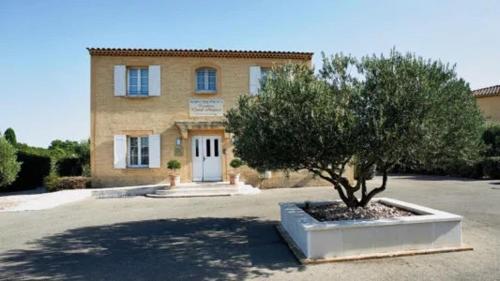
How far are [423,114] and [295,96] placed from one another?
1961mm

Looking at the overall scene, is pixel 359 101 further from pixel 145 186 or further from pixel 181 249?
pixel 145 186

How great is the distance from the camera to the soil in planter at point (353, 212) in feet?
22.4

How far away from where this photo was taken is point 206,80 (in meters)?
16.0

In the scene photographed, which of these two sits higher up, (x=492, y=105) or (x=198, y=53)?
(x=198, y=53)

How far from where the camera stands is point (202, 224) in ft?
28.3

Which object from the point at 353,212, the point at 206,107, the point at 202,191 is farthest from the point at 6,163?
the point at 353,212

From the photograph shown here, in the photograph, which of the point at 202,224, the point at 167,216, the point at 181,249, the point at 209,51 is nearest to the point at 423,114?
the point at 181,249

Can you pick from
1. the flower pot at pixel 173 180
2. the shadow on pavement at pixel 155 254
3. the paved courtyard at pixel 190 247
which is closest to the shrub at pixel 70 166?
the flower pot at pixel 173 180

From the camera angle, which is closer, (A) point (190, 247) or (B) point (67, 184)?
(A) point (190, 247)

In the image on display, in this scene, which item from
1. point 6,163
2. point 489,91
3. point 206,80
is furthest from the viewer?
point 489,91

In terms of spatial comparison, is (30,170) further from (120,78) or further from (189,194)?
(189,194)

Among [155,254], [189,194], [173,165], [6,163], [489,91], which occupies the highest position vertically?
[489,91]

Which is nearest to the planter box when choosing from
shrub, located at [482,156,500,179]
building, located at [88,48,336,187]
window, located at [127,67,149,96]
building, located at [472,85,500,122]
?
building, located at [88,48,336,187]

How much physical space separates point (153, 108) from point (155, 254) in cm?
1034
